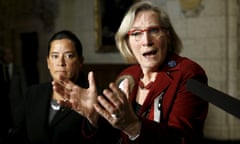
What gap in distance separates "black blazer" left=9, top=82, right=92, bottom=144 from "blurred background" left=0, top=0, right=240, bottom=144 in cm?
399

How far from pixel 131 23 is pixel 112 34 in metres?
5.39

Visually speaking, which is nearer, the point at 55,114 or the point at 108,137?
the point at 108,137

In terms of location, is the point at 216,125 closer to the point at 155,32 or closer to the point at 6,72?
the point at 6,72

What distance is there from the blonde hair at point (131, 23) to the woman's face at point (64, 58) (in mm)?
570

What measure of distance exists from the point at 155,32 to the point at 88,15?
5.80 metres

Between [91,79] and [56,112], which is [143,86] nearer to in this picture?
[91,79]

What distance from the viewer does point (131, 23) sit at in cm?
165

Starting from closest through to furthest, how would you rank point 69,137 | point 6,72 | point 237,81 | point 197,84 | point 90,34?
point 197,84 < point 69,137 < point 6,72 < point 237,81 < point 90,34

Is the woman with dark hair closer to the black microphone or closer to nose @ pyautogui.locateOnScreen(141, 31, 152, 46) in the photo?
nose @ pyautogui.locateOnScreen(141, 31, 152, 46)

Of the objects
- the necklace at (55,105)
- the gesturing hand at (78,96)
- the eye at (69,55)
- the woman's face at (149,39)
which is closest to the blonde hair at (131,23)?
the woman's face at (149,39)

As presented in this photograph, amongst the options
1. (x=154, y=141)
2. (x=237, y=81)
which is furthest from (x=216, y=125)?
(x=154, y=141)

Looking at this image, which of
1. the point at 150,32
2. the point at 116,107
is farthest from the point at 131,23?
the point at 116,107

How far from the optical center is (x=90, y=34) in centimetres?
725

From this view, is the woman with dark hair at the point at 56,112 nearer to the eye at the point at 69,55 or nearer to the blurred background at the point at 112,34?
the eye at the point at 69,55
